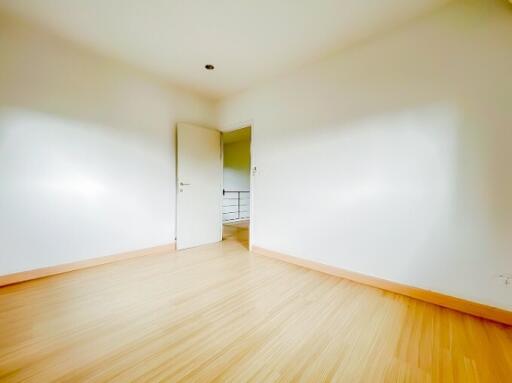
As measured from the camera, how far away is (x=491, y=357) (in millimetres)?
1199

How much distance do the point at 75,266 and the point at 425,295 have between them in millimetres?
3426

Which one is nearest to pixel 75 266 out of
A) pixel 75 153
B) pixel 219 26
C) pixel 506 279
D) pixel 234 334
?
pixel 75 153

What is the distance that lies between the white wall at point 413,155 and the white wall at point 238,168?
153 inches

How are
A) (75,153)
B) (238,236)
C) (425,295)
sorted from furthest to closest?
(238,236) < (75,153) < (425,295)

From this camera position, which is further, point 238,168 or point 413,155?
point 238,168

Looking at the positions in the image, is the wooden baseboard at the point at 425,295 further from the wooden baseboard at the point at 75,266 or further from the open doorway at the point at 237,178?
the open doorway at the point at 237,178

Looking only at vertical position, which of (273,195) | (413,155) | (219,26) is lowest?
(273,195)

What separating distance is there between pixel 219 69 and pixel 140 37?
34.8 inches

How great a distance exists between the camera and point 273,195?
2.89 m

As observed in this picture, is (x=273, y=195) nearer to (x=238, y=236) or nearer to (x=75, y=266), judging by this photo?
(x=238, y=236)

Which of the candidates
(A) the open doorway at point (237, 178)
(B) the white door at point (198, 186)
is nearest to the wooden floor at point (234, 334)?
(B) the white door at point (198, 186)

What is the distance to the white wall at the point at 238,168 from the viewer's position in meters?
6.56

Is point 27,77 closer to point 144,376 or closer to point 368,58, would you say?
point 144,376

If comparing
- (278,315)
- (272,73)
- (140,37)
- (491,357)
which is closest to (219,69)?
(272,73)
